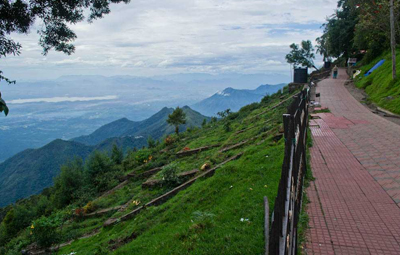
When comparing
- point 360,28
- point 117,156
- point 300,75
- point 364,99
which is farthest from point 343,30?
point 117,156

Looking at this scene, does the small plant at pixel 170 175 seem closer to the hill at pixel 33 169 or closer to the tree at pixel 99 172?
the tree at pixel 99 172

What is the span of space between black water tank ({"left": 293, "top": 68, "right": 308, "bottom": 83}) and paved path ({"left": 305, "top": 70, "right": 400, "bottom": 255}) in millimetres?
15439

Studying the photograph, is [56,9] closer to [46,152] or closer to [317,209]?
[317,209]

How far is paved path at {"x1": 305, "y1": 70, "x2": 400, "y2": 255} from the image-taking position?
142 inches

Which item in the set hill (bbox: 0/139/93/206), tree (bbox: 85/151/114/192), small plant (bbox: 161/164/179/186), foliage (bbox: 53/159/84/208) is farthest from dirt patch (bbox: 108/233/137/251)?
hill (bbox: 0/139/93/206)

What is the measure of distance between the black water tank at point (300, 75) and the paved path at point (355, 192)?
1544 centimetres

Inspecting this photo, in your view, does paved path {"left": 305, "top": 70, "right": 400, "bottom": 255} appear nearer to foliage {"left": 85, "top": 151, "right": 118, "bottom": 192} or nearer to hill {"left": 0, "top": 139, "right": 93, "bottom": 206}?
foliage {"left": 85, "top": 151, "right": 118, "bottom": 192}

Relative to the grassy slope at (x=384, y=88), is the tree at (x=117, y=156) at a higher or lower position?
lower

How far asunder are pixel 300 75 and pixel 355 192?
21285 mm

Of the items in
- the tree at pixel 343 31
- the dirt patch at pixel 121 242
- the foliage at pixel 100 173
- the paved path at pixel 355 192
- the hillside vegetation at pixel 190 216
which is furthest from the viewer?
the tree at pixel 343 31

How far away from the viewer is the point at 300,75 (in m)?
24.5

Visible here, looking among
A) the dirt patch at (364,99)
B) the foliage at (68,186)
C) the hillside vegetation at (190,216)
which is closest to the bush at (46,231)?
the hillside vegetation at (190,216)

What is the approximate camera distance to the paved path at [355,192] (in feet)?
11.9

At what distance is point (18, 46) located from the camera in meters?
5.14
